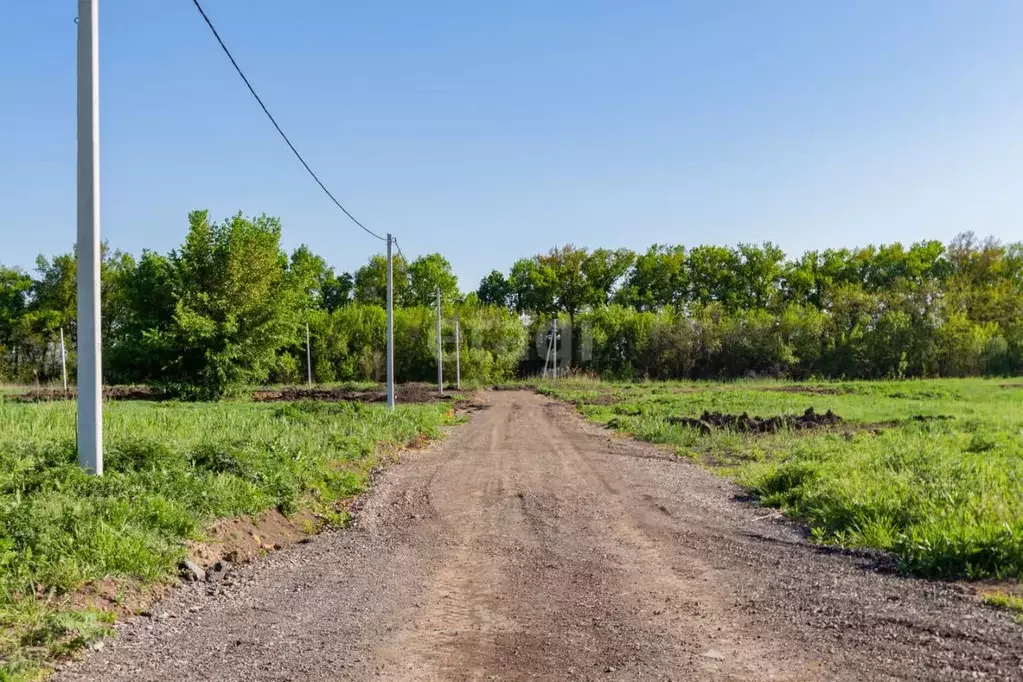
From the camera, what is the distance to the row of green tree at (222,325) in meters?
33.3

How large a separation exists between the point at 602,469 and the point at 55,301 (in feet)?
175

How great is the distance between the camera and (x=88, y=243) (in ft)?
25.6

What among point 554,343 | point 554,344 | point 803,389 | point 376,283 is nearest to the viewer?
point 803,389

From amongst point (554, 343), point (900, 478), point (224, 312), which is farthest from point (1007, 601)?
point (554, 343)

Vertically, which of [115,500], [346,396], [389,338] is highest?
[389,338]

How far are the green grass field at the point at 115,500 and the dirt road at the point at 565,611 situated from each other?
46cm

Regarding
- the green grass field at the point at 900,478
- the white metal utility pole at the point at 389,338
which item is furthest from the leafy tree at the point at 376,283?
the green grass field at the point at 900,478

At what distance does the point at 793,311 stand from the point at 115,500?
60.2 meters

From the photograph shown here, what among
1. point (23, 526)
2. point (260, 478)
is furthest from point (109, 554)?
point (260, 478)

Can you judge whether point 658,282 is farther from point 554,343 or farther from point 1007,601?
point 1007,601

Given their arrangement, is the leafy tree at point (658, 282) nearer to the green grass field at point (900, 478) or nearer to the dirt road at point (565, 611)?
the green grass field at point (900, 478)

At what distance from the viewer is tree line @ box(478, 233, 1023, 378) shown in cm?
5575

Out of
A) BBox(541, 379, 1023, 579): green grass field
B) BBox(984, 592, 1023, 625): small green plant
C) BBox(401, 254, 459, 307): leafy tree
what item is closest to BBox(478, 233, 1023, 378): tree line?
BBox(401, 254, 459, 307): leafy tree

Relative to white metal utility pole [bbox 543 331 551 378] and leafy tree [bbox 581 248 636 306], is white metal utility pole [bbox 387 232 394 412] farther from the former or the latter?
leafy tree [bbox 581 248 636 306]
